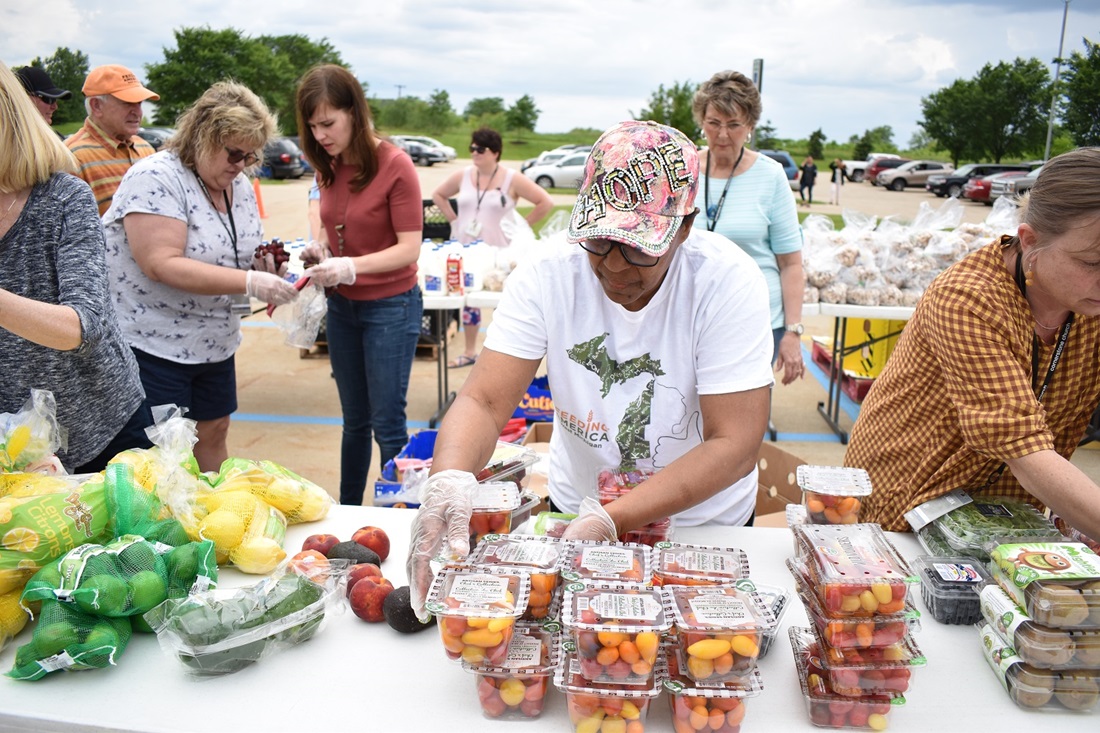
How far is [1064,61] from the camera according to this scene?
80.0 ft

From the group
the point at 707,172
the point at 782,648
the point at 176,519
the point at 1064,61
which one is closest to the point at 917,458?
the point at 782,648

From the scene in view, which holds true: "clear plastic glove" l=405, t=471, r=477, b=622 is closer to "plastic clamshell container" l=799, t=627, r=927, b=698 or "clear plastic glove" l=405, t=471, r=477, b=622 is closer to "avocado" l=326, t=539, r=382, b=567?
"avocado" l=326, t=539, r=382, b=567

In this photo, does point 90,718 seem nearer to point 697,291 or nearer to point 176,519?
point 176,519

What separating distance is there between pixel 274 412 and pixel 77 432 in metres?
3.81

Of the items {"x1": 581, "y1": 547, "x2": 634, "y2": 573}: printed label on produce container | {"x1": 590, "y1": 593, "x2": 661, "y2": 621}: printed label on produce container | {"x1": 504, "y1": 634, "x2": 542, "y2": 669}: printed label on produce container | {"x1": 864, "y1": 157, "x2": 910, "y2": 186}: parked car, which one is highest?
{"x1": 864, "y1": 157, "x2": 910, "y2": 186}: parked car

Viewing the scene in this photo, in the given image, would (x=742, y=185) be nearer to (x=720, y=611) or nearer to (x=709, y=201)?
(x=709, y=201)

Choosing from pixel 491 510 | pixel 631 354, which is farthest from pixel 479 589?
pixel 631 354

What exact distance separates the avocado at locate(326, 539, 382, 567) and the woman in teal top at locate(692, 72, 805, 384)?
8.48 feet

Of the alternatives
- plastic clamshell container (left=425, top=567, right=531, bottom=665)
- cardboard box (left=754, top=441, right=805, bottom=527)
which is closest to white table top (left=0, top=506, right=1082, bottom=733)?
plastic clamshell container (left=425, top=567, right=531, bottom=665)

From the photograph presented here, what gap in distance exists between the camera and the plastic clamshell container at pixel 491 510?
1798 mm

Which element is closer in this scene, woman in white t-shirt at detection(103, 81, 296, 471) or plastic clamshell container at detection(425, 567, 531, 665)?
plastic clamshell container at detection(425, 567, 531, 665)

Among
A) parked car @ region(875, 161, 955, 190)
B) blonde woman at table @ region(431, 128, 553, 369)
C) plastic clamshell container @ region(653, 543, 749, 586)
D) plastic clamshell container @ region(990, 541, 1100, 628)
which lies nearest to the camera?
plastic clamshell container @ region(990, 541, 1100, 628)

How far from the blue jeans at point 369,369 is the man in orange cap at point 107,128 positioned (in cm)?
172

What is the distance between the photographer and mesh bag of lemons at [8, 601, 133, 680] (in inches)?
58.4
